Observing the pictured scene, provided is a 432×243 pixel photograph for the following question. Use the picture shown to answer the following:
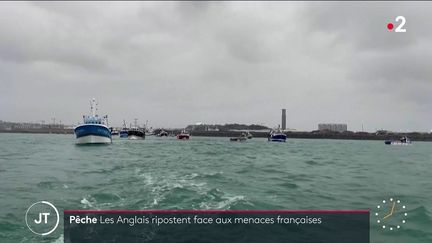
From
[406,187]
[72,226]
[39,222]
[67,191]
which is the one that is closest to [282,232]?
[72,226]

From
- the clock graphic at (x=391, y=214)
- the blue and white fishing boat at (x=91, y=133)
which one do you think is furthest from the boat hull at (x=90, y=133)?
the clock graphic at (x=391, y=214)

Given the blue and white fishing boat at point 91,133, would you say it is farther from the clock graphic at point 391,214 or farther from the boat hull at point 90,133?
the clock graphic at point 391,214

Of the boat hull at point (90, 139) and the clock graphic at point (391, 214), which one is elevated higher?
the boat hull at point (90, 139)

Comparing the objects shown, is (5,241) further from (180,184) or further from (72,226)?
(180,184)

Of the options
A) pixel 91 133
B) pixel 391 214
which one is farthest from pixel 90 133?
pixel 391 214

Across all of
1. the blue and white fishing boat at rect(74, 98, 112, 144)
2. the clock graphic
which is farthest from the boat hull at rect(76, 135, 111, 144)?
the clock graphic

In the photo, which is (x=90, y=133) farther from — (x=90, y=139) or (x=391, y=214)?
(x=391, y=214)

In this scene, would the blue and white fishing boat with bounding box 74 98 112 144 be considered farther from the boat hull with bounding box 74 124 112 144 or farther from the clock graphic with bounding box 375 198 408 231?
the clock graphic with bounding box 375 198 408 231

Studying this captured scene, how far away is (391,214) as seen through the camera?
1312cm

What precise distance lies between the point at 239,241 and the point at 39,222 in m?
6.42

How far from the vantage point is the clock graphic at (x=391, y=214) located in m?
11.4

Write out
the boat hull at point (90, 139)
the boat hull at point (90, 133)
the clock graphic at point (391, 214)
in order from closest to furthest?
the clock graphic at point (391, 214) < the boat hull at point (90, 133) < the boat hull at point (90, 139)

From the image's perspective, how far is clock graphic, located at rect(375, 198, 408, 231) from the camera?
11.4 meters

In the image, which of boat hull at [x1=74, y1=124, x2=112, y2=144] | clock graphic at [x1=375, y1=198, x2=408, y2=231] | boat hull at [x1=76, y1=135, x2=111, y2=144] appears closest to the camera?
clock graphic at [x1=375, y1=198, x2=408, y2=231]
